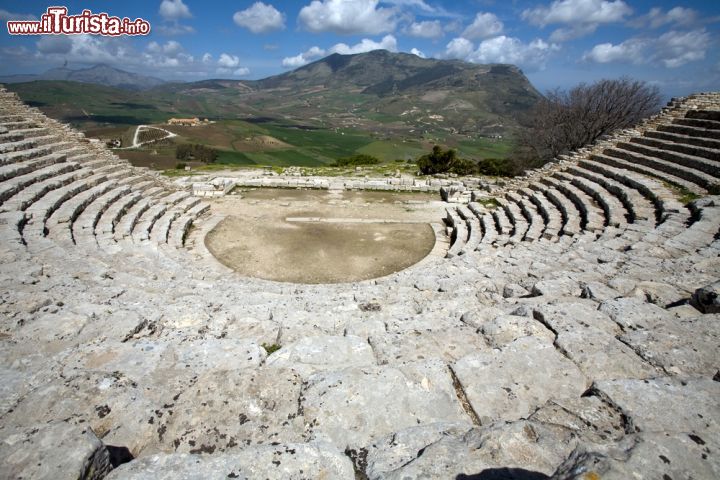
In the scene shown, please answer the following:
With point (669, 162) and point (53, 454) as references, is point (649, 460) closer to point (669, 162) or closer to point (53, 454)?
point (53, 454)

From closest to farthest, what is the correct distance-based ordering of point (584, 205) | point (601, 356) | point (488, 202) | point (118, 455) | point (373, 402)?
1. point (118, 455)
2. point (373, 402)
3. point (601, 356)
4. point (584, 205)
5. point (488, 202)

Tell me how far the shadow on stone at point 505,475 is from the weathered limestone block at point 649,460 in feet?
0.61

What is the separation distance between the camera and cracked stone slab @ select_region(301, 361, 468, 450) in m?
2.93

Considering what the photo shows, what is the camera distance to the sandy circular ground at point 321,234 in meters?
11.9

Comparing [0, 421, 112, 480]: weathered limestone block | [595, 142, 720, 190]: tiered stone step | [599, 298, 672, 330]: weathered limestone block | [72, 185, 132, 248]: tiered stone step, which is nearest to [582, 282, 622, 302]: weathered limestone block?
[599, 298, 672, 330]: weathered limestone block

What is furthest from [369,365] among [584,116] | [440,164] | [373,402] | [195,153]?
[195,153]

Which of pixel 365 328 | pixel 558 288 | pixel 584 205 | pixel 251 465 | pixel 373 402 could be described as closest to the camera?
pixel 251 465

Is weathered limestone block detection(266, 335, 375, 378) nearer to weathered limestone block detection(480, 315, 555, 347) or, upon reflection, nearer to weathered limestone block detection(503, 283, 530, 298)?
weathered limestone block detection(480, 315, 555, 347)

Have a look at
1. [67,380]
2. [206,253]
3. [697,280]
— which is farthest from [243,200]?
[697,280]

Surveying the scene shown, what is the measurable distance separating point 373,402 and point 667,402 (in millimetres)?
2362

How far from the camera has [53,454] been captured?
215cm

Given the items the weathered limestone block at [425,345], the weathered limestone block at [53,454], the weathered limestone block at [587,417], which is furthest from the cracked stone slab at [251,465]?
the weathered limestone block at [425,345]

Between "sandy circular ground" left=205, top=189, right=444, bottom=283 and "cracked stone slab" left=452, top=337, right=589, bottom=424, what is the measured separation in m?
7.59

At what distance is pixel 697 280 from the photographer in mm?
5902
